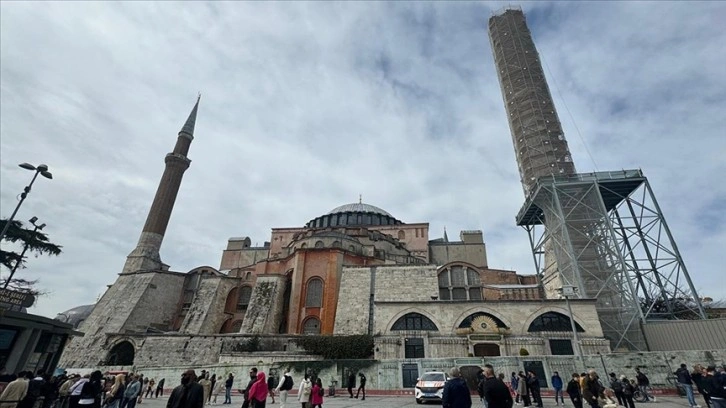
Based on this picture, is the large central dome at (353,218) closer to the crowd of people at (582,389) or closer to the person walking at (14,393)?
the crowd of people at (582,389)

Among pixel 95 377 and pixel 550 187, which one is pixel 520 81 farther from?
pixel 95 377

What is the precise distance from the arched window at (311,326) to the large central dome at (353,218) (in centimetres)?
1666

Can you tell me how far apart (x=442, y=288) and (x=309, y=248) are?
1169cm

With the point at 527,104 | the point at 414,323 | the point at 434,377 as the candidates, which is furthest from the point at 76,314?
the point at 527,104

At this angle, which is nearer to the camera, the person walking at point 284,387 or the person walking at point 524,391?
the person walking at point 284,387

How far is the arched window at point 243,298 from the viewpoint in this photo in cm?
3184

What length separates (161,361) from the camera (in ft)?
77.6

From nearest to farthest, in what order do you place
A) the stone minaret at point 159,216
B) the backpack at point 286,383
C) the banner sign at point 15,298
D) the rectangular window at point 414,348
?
1. the backpack at point 286,383
2. the banner sign at point 15,298
3. the rectangular window at point 414,348
4. the stone minaret at point 159,216

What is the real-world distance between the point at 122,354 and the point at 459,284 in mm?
26281

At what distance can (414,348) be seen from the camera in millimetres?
20797

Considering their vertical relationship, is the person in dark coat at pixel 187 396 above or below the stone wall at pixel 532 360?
below

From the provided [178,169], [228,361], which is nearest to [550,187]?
[228,361]

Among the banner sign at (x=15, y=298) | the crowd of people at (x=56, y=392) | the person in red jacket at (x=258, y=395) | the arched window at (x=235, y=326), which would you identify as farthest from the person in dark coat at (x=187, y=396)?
the arched window at (x=235, y=326)

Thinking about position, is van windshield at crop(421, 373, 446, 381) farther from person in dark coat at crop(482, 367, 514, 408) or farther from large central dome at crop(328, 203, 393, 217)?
large central dome at crop(328, 203, 393, 217)
